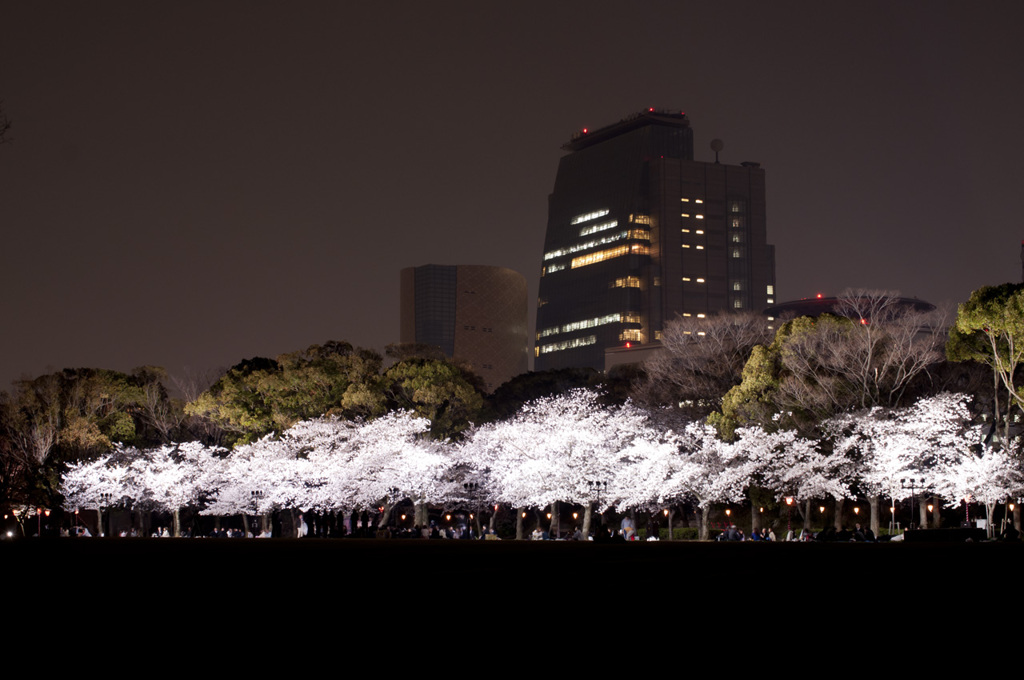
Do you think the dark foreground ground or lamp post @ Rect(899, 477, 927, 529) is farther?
lamp post @ Rect(899, 477, 927, 529)

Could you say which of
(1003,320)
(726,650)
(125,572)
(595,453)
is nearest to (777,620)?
(726,650)

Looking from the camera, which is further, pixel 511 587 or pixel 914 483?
pixel 914 483

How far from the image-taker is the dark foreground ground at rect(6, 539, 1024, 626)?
1321 cm

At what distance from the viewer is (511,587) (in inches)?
669

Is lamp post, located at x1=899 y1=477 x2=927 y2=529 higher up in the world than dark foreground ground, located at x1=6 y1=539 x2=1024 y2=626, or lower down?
higher up

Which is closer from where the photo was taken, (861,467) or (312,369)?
(861,467)

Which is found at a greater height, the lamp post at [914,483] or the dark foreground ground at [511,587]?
the lamp post at [914,483]

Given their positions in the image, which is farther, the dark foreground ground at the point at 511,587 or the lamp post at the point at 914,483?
the lamp post at the point at 914,483

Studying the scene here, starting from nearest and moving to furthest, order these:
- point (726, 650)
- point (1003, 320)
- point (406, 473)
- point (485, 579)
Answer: point (726, 650) < point (485, 579) < point (1003, 320) < point (406, 473)

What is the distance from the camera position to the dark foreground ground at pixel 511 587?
1321 centimetres

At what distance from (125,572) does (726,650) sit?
15.3m

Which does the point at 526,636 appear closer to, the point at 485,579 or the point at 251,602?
the point at 251,602

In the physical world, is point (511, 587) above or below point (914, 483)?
below

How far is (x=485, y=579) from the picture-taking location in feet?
62.0
